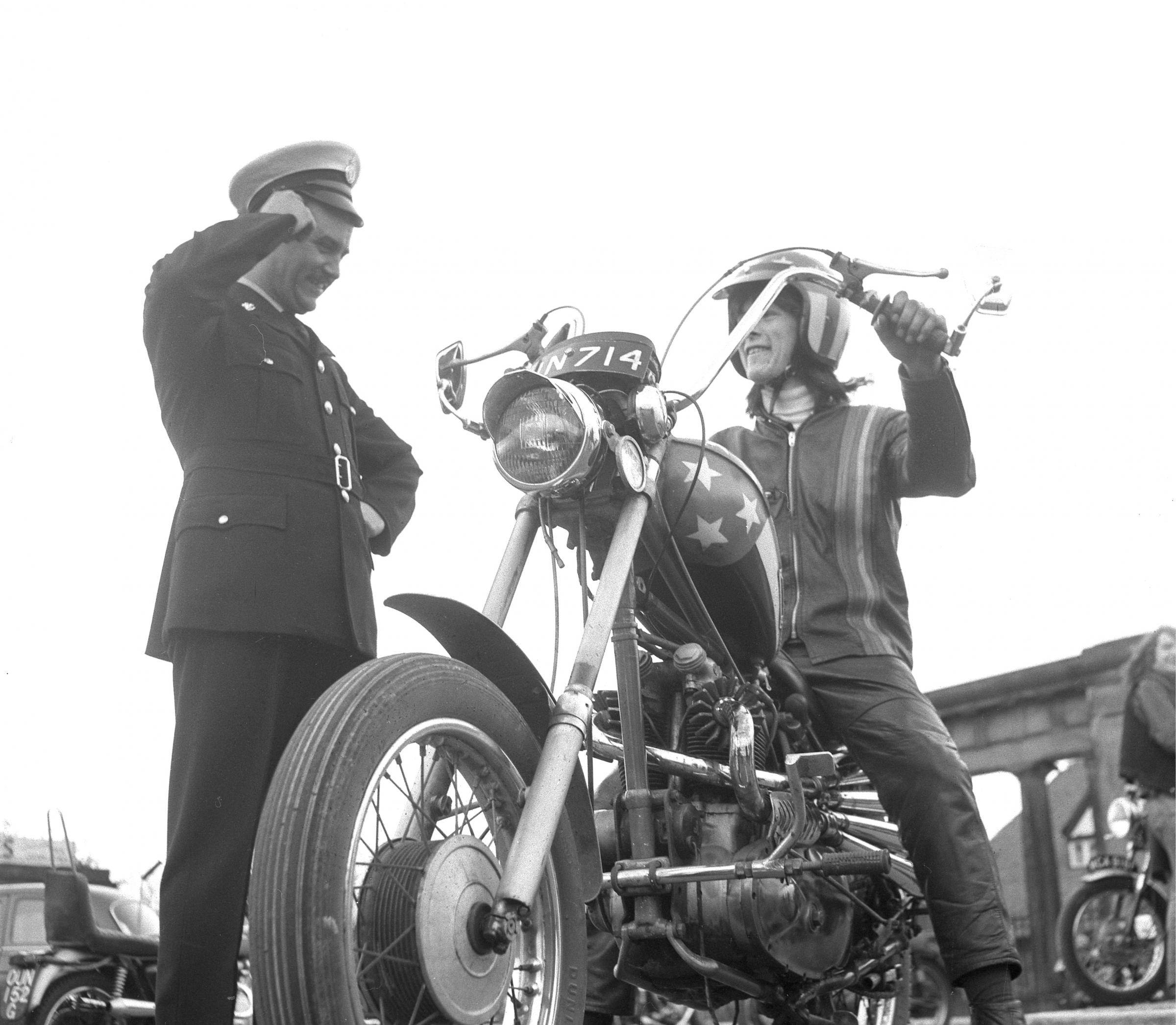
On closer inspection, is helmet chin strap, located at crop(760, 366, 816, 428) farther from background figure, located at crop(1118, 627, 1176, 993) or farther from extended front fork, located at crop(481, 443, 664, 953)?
background figure, located at crop(1118, 627, 1176, 993)

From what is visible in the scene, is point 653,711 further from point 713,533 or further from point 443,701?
point 443,701

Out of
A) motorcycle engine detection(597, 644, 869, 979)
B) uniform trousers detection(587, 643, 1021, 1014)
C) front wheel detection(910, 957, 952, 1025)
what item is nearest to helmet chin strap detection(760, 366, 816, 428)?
uniform trousers detection(587, 643, 1021, 1014)

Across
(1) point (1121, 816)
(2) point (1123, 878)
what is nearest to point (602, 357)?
(2) point (1123, 878)

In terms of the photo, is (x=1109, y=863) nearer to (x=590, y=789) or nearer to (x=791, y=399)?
(x=791, y=399)

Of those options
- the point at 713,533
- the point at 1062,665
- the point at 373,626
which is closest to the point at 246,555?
the point at 373,626

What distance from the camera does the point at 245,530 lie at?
2.41 metres

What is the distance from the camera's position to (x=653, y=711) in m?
2.75

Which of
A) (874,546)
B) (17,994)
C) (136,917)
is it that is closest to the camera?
(874,546)

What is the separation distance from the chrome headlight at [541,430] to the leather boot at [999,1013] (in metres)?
1.27

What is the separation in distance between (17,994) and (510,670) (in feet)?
16.4

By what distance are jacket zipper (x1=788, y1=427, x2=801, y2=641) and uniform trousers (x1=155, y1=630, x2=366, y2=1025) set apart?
44.3 inches

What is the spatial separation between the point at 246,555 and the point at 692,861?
90cm

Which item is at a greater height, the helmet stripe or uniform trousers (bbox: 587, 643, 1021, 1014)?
the helmet stripe

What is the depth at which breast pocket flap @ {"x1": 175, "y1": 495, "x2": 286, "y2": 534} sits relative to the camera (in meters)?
2.41
